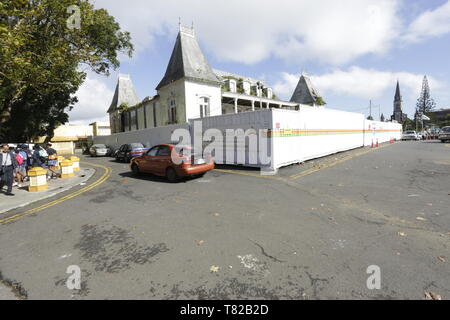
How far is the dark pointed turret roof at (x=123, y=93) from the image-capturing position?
3797 cm

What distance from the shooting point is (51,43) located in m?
11.2

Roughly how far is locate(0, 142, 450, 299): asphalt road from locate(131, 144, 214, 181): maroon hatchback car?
202 cm

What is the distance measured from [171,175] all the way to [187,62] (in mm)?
17497

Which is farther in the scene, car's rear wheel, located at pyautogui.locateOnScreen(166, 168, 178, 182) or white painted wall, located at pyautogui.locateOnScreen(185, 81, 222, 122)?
white painted wall, located at pyautogui.locateOnScreen(185, 81, 222, 122)

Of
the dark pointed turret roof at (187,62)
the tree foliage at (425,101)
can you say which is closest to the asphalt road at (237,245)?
the dark pointed turret roof at (187,62)

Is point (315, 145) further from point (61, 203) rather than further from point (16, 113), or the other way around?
point (16, 113)

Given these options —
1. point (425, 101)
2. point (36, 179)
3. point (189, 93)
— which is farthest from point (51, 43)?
point (425, 101)

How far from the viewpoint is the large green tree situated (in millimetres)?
6988

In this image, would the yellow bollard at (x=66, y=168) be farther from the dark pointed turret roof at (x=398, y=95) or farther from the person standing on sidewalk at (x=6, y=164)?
the dark pointed turret roof at (x=398, y=95)

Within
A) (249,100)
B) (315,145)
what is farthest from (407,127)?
(315,145)

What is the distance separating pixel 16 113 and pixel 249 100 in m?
25.5

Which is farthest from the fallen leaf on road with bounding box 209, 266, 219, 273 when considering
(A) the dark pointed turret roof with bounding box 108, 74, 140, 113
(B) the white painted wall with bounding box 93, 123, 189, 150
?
(A) the dark pointed turret roof with bounding box 108, 74, 140, 113

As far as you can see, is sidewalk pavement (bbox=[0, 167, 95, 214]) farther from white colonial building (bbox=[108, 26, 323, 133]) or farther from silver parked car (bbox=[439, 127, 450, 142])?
silver parked car (bbox=[439, 127, 450, 142])
